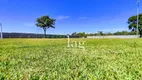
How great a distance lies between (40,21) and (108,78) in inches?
2556

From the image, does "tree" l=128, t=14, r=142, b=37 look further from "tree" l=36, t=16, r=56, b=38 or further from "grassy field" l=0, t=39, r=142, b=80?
"grassy field" l=0, t=39, r=142, b=80

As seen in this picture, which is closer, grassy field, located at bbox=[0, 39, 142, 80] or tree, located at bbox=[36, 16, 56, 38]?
grassy field, located at bbox=[0, 39, 142, 80]

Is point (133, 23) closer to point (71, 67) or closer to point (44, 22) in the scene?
point (44, 22)

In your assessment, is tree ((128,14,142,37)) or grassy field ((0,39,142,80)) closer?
grassy field ((0,39,142,80))

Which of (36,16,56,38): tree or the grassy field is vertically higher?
(36,16,56,38): tree

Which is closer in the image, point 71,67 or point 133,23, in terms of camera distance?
point 71,67

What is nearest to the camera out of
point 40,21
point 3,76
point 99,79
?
point 99,79

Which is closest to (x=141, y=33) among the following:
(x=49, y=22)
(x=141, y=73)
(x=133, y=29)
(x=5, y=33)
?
(x=133, y=29)

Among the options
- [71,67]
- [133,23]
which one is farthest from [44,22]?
[71,67]

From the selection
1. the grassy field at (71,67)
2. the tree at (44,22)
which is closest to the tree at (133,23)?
the tree at (44,22)

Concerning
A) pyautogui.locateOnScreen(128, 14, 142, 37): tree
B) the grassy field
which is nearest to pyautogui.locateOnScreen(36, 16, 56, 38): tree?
pyautogui.locateOnScreen(128, 14, 142, 37): tree

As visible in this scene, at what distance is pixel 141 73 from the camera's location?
10.9 ft

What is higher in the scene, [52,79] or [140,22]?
[140,22]

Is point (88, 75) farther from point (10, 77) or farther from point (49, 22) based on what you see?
point (49, 22)
